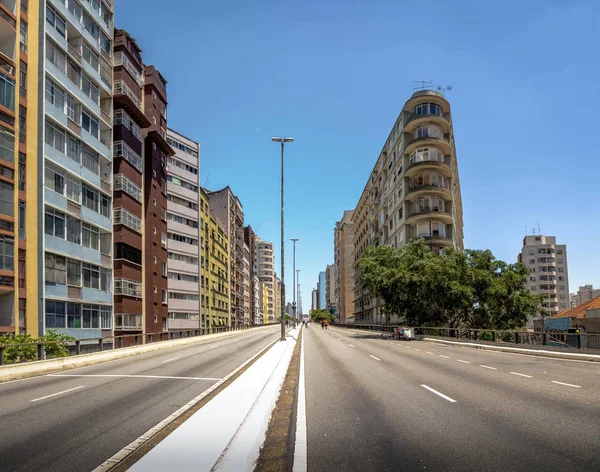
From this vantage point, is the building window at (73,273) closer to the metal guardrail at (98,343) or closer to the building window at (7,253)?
the metal guardrail at (98,343)

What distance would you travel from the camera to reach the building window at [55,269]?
32.0 m

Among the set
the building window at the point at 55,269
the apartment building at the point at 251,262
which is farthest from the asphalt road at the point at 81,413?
the apartment building at the point at 251,262

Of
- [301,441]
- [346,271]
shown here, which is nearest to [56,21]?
[301,441]

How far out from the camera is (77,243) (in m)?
36.2

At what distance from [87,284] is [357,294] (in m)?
87.4

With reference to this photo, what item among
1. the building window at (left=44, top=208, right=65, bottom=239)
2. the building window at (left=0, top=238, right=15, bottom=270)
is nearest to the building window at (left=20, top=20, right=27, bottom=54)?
the building window at (left=44, top=208, right=65, bottom=239)

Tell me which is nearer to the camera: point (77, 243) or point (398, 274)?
point (77, 243)

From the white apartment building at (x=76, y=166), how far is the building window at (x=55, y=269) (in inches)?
2.4

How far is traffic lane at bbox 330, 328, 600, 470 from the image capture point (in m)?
6.91

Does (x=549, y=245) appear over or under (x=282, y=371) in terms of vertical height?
over

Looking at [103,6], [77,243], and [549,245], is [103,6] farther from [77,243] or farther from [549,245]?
[549,245]

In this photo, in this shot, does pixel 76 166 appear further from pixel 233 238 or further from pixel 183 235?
pixel 233 238

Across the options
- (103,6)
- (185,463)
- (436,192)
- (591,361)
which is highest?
(103,6)

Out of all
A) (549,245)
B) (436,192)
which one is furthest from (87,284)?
(549,245)
